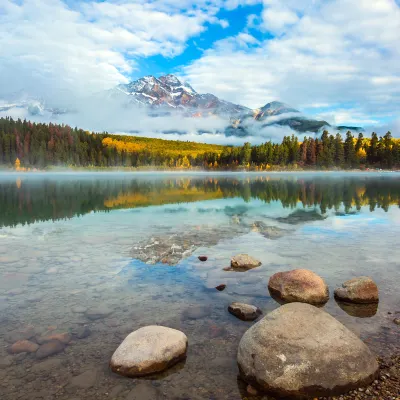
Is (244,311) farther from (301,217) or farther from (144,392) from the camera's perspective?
(301,217)

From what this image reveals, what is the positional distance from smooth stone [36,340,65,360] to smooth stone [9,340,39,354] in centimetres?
16

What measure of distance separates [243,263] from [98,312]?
715 centimetres

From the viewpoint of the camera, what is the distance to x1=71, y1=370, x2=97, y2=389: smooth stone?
24.3ft

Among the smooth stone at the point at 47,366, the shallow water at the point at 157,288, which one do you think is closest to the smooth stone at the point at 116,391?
the shallow water at the point at 157,288

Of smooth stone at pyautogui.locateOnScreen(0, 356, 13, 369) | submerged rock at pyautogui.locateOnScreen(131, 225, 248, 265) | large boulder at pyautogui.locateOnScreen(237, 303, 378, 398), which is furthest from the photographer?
submerged rock at pyautogui.locateOnScreen(131, 225, 248, 265)

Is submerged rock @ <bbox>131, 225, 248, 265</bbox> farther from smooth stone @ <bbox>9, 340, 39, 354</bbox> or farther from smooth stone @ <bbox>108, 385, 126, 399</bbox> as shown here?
smooth stone @ <bbox>108, 385, 126, 399</bbox>

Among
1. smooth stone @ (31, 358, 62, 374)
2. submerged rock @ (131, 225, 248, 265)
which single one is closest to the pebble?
smooth stone @ (31, 358, 62, 374)

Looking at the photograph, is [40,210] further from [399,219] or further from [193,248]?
[399,219]

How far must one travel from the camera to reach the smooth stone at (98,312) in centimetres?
1066

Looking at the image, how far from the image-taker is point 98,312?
431 inches

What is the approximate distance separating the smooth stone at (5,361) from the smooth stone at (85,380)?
174 centimetres

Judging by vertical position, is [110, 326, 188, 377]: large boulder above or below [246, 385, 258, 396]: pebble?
above

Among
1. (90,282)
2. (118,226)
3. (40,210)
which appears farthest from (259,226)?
(40,210)

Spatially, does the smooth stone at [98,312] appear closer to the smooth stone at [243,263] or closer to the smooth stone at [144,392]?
the smooth stone at [144,392]
